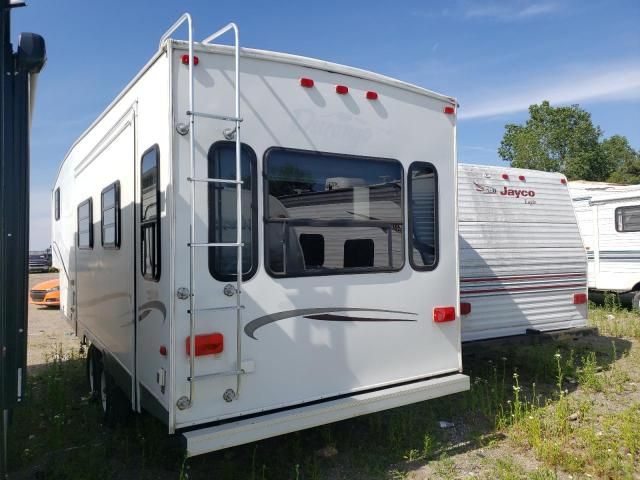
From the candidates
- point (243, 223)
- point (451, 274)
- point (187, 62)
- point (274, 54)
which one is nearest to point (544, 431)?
point (451, 274)

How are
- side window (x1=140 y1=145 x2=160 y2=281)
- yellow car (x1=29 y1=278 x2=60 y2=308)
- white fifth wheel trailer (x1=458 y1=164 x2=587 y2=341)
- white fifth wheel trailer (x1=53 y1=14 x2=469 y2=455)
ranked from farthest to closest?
1. yellow car (x1=29 y1=278 x2=60 y2=308)
2. white fifth wheel trailer (x1=458 y1=164 x2=587 y2=341)
3. side window (x1=140 y1=145 x2=160 y2=281)
4. white fifth wheel trailer (x1=53 y1=14 x2=469 y2=455)

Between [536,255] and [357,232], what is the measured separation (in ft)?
11.4

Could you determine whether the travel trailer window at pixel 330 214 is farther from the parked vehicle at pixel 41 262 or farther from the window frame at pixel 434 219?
the parked vehicle at pixel 41 262

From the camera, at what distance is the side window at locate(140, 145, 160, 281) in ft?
11.3

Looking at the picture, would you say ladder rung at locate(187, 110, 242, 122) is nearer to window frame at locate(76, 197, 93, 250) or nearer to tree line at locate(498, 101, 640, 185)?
window frame at locate(76, 197, 93, 250)

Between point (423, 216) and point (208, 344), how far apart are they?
2066 millimetres

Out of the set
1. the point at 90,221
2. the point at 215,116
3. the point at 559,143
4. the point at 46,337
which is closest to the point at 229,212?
the point at 215,116

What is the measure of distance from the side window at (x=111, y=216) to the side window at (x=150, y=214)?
2.46 ft

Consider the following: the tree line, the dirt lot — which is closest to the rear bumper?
the dirt lot

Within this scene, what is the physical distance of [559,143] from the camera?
3597 cm

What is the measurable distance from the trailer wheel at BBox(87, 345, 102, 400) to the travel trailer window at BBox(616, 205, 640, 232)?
9.97 meters

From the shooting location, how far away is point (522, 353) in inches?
278

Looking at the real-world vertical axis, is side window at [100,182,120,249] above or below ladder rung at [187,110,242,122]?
below

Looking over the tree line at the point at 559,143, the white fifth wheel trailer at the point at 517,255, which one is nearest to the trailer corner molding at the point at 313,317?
the white fifth wheel trailer at the point at 517,255
